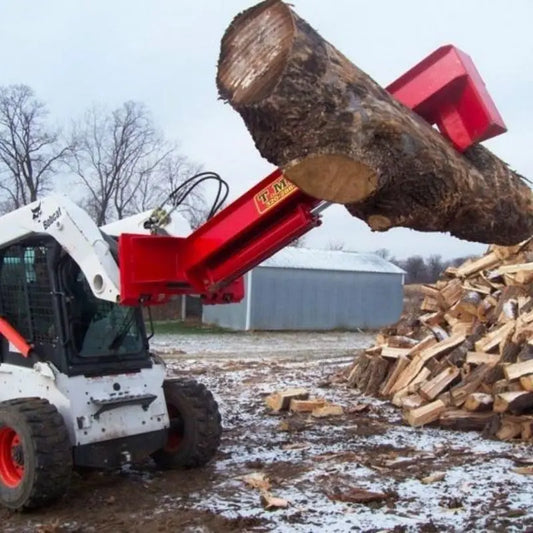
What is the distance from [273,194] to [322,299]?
2350 cm

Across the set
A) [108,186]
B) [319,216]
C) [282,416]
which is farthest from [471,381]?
[108,186]

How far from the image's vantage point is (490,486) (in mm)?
6441

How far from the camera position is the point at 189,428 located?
669 cm

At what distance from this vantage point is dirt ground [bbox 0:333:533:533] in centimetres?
552

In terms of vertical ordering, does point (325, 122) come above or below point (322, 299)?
above

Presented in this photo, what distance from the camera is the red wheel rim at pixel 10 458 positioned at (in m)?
5.79

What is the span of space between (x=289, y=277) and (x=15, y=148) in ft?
74.8

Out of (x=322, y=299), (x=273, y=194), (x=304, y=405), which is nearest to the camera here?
(x=273, y=194)

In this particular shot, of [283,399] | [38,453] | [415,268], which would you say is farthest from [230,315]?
[415,268]

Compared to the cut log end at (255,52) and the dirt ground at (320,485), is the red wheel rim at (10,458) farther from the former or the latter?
the cut log end at (255,52)

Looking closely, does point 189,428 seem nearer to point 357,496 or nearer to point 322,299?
point 357,496

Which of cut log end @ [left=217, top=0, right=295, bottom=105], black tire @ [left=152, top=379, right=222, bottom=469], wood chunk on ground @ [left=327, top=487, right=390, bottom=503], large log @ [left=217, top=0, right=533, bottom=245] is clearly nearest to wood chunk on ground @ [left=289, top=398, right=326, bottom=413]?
black tire @ [left=152, top=379, right=222, bottom=469]

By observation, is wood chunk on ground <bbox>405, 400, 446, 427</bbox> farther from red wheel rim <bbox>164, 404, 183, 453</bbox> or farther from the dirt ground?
red wheel rim <bbox>164, 404, 183, 453</bbox>

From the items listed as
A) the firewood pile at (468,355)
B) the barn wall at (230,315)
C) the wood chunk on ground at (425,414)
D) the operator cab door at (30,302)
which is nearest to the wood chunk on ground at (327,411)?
the firewood pile at (468,355)
